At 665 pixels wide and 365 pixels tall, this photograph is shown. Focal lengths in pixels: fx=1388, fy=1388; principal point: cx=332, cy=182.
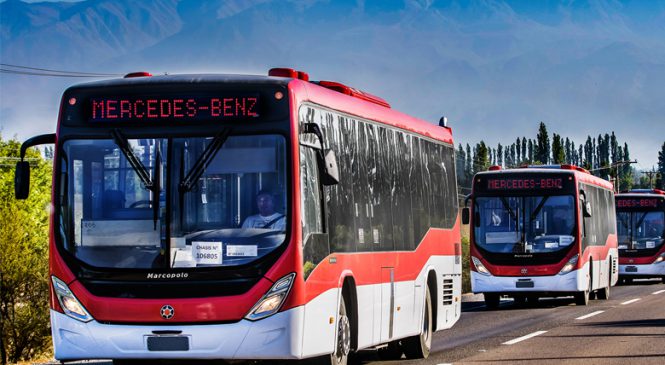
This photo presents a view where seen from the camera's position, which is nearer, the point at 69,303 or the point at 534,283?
the point at 69,303

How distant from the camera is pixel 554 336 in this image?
2116cm

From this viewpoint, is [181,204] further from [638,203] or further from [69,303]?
[638,203]

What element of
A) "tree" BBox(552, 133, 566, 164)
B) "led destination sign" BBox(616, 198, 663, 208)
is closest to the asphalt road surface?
"led destination sign" BBox(616, 198, 663, 208)

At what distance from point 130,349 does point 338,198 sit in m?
2.68

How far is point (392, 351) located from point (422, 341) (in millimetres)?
421

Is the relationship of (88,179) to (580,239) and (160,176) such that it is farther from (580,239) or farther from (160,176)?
(580,239)

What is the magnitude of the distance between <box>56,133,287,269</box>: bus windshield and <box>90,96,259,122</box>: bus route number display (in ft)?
0.72

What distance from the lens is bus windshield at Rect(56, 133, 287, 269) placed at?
12.1 metres

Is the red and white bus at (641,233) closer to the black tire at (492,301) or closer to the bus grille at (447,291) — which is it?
the black tire at (492,301)

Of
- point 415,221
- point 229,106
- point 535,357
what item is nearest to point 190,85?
point 229,106

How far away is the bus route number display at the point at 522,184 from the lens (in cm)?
3073

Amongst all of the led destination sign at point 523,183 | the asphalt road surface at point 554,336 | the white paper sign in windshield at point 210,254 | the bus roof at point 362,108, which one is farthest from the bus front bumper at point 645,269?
the white paper sign in windshield at point 210,254

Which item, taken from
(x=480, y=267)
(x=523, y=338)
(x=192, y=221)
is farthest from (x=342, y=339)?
(x=480, y=267)

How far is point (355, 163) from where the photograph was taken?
47.1 ft
